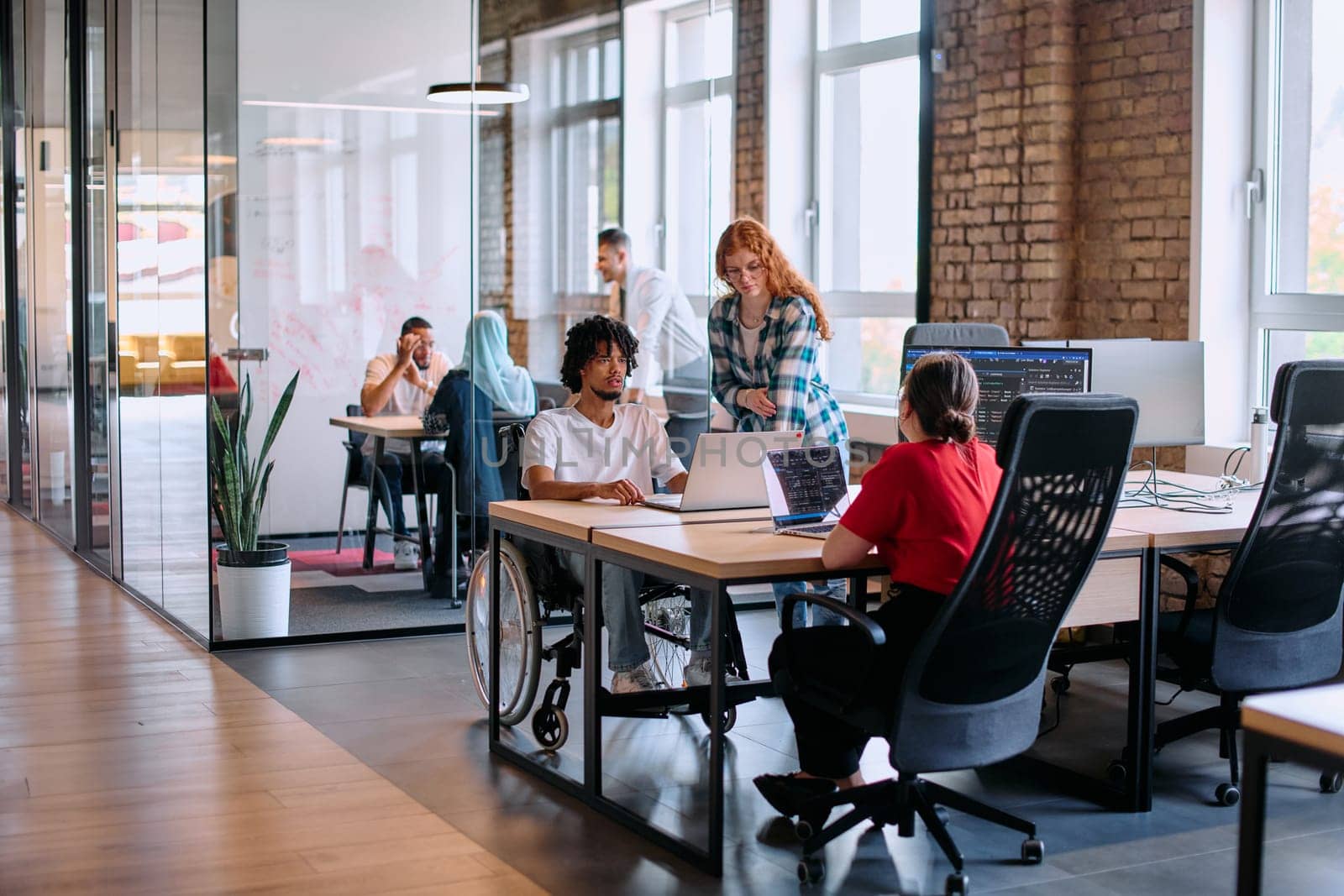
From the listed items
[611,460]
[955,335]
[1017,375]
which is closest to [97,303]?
[611,460]

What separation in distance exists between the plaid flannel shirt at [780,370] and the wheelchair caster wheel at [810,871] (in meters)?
1.67

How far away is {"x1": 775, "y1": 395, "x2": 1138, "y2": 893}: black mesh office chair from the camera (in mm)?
3197

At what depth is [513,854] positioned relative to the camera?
11.9ft

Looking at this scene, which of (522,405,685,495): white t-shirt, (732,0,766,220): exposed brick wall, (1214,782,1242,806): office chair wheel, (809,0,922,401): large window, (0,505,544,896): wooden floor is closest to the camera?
(0,505,544,896): wooden floor

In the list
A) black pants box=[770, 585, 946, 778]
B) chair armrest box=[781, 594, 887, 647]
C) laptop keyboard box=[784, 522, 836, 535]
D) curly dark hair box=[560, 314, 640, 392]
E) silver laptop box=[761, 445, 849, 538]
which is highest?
curly dark hair box=[560, 314, 640, 392]

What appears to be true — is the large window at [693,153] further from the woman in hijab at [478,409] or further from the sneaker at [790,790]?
the sneaker at [790,790]

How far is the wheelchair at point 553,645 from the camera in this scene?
4.36 m

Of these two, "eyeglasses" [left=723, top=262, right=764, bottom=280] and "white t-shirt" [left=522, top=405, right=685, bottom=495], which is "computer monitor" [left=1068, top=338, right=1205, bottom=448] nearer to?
"eyeglasses" [left=723, top=262, right=764, bottom=280]

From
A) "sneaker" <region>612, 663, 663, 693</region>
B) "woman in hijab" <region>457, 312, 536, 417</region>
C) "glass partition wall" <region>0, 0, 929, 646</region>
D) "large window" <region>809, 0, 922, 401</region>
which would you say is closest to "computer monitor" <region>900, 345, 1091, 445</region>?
"sneaker" <region>612, 663, 663, 693</region>

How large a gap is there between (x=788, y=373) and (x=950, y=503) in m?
1.59

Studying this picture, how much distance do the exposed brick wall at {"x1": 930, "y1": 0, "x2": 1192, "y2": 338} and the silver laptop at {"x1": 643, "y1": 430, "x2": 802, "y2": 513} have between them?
2.47 meters

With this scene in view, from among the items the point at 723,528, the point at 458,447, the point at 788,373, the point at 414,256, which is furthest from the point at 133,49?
the point at 723,528

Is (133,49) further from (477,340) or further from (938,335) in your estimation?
(938,335)

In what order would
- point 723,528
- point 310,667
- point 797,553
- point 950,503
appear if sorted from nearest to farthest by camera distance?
1. point 950,503
2. point 797,553
3. point 723,528
4. point 310,667
